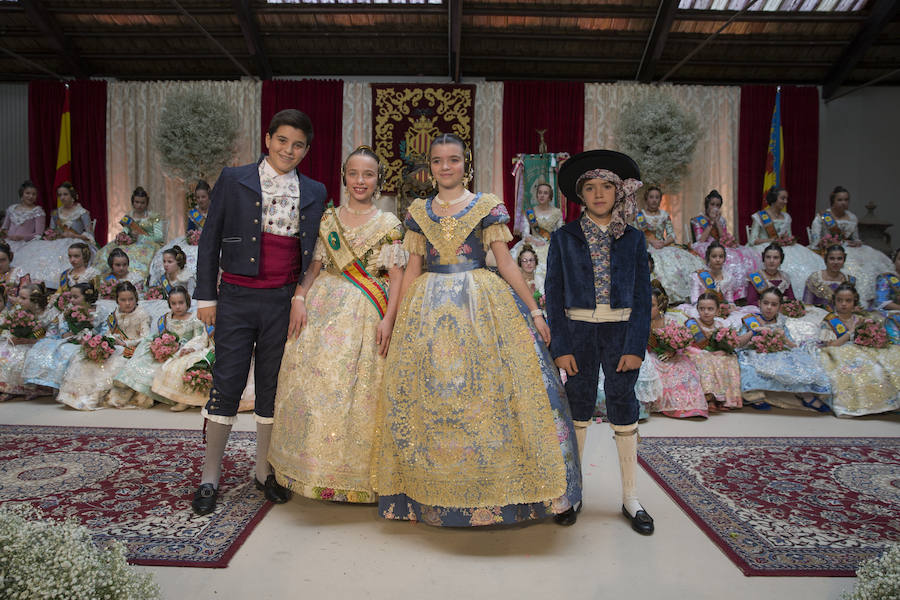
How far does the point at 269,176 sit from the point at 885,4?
9.12m

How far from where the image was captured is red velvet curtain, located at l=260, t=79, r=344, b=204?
9.30 m

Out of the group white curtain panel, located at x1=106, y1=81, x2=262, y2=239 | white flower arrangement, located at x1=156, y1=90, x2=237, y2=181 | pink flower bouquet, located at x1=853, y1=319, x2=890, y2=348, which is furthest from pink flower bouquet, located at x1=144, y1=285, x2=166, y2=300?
pink flower bouquet, located at x1=853, y1=319, x2=890, y2=348

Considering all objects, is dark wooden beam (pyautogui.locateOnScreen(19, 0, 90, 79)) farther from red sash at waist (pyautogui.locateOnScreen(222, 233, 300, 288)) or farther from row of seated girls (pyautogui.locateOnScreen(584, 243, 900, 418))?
row of seated girls (pyautogui.locateOnScreen(584, 243, 900, 418))

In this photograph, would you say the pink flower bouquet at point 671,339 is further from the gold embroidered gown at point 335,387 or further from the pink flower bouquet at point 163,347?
the pink flower bouquet at point 163,347

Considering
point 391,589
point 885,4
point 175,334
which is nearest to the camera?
point 391,589

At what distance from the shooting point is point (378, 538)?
8.98ft

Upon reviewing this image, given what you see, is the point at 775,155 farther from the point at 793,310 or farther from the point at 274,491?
the point at 274,491

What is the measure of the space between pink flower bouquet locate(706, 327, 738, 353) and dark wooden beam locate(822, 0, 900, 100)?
5.99 metres

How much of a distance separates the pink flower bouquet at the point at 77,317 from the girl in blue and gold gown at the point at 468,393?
13.6 ft

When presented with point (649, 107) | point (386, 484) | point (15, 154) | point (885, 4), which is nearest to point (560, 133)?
point (649, 107)

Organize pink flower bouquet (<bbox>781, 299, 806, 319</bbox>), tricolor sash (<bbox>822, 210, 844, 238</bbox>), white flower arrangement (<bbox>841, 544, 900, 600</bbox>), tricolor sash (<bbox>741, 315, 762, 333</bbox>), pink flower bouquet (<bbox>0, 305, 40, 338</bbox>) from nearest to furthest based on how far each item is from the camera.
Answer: white flower arrangement (<bbox>841, 544, 900, 600</bbox>)
pink flower bouquet (<bbox>0, 305, 40, 338</bbox>)
tricolor sash (<bbox>741, 315, 762, 333</bbox>)
pink flower bouquet (<bbox>781, 299, 806, 319</bbox>)
tricolor sash (<bbox>822, 210, 844, 238</bbox>)

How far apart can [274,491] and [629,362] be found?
186cm

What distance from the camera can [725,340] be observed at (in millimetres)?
5363

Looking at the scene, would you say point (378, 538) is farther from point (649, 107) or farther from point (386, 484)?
point (649, 107)
